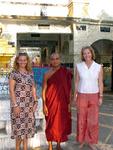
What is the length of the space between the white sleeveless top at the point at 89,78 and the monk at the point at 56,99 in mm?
252

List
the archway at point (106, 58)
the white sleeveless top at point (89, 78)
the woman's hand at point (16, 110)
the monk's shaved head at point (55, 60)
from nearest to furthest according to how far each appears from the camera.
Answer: the woman's hand at point (16, 110) < the monk's shaved head at point (55, 60) < the white sleeveless top at point (89, 78) < the archway at point (106, 58)

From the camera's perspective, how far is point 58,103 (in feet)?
23.3

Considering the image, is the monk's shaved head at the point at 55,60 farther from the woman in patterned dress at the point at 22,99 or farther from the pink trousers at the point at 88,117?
the pink trousers at the point at 88,117

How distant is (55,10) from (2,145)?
1656 centimetres

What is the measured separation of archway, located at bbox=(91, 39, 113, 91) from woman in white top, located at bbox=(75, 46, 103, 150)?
18853mm

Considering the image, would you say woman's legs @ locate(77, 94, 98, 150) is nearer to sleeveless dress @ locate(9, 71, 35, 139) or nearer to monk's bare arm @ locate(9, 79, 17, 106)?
sleeveless dress @ locate(9, 71, 35, 139)

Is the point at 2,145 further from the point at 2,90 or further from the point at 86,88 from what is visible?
the point at 86,88

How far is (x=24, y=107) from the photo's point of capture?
21.7 feet

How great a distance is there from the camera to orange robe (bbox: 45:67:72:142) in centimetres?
704

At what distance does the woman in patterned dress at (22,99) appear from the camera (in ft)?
21.5

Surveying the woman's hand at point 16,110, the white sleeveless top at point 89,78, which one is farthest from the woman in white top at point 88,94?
the woman's hand at point 16,110

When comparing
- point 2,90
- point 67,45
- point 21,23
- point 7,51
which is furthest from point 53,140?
point 67,45

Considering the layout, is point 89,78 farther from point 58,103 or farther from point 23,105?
point 23,105

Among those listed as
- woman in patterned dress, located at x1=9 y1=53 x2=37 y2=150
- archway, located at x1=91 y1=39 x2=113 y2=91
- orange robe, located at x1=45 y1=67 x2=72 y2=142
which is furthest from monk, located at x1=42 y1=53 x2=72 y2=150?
archway, located at x1=91 y1=39 x2=113 y2=91
